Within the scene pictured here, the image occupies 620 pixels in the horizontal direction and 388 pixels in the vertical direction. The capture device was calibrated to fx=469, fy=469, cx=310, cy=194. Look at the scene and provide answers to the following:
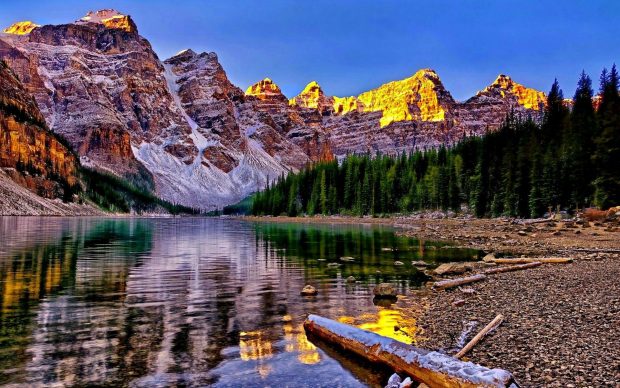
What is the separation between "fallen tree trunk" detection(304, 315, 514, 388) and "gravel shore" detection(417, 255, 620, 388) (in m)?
1.82

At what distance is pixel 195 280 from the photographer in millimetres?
26141

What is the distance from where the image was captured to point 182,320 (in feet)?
54.1

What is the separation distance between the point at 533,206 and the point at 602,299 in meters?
68.4

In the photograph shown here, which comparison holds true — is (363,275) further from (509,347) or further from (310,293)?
(509,347)

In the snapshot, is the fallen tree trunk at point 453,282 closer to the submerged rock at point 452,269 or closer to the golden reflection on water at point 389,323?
the submerged rock at point 452,269

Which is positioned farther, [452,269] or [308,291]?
[452,269]

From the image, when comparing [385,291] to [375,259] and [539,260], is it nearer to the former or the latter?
[539,260]

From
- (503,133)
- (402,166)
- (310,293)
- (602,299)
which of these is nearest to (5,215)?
(402,166)

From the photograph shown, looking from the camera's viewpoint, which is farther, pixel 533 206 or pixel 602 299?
pixel 533 206

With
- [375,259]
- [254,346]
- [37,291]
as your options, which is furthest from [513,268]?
[37,291]

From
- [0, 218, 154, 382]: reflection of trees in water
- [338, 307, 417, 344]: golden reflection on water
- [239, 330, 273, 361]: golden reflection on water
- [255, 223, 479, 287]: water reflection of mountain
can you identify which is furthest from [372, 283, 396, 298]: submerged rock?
[0, 218, 154, 382]: reflection of trees in water

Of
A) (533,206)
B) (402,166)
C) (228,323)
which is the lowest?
(228,323)

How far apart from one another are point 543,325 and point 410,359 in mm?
6042

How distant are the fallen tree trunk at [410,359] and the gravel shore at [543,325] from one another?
182 cm
